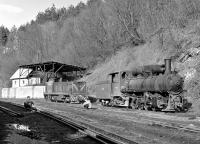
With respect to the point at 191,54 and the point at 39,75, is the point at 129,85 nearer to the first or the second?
the point at 191,54

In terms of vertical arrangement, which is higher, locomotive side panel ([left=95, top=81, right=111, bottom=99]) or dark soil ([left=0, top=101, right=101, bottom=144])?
locomotive side panel ([left=95, top=81, right=111, bottom=99])

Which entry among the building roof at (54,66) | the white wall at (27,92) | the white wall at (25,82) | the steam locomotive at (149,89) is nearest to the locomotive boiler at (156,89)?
the steam locomotive at (149,89)

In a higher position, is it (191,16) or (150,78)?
(191,16)

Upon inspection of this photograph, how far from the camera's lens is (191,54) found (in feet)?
91.9

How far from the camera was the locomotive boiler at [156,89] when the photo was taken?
21297 millimetres

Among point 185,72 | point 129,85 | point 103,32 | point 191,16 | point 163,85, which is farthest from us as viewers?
point 103,32

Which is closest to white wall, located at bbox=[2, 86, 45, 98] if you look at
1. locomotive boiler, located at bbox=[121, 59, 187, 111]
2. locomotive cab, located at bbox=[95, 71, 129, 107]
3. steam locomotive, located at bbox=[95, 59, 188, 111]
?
locomotive cab, located at bbox=[95, 71, 129, 107]

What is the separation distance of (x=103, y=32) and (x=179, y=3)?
24.0 meters

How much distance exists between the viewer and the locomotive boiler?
69.9 ft

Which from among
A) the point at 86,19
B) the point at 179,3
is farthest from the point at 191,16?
the point at 86,19

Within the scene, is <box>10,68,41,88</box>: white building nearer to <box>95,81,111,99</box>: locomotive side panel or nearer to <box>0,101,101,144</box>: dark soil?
<box>95,81,111,99</box>: locomotive side panel

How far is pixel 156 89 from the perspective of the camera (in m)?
21.9

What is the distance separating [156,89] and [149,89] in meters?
0.76

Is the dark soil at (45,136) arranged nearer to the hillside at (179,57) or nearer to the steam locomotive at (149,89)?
the steam locomotive at (149,89)
